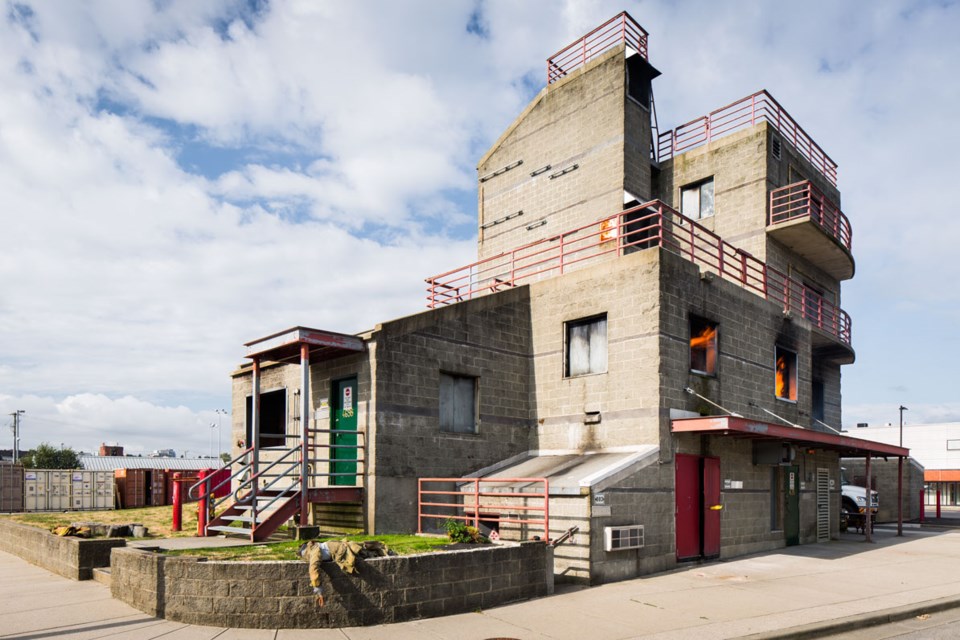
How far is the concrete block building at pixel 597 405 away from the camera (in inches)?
572

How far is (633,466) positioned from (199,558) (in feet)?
27.0

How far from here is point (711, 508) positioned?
16.3 m

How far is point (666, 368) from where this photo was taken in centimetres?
1570

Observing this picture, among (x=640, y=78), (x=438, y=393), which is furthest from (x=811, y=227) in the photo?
(x=438, y=393)

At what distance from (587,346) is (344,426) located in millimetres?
6004

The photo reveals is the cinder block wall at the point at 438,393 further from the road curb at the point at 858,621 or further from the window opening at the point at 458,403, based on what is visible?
the road curb at the point at 858,621

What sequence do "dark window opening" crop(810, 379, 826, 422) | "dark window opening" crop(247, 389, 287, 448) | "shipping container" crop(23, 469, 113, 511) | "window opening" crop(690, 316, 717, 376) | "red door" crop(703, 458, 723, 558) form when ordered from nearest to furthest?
"red door" crop(703, 458, 723, 558) < "window opening" crop(690, 316, 717, 376) < "dark window opening" crop(247, 389, 287, 448) < "dark window opening" crop(810, 379, 826, 422) < "shipping container" crop(23, 469, 113, 511)

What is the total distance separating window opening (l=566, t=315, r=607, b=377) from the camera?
1711 centimetres

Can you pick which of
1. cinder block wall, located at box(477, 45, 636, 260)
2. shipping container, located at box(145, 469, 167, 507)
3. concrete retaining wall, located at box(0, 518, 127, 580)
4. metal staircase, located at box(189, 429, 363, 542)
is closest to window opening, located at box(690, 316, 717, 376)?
cinder block wall, located at box(477, 45, 636, 260)

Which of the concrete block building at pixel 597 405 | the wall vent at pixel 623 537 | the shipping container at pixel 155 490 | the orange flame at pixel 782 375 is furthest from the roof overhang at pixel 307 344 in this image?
the shipping container at pixel 155 490

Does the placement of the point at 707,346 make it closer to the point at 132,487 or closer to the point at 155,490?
the point at 155,490

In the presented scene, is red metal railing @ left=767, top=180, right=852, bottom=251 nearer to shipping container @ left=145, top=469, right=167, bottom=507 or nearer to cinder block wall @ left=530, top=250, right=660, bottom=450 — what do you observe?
cinder block wall @ left=530, top=250, right=660, bottom=450

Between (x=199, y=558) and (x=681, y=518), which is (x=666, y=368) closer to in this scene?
(x=681, y=518)

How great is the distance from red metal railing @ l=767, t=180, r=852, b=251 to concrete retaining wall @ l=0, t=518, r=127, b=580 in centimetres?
2026
